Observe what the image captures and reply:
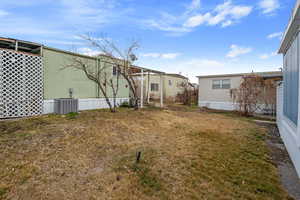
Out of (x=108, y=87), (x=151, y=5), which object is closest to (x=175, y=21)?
(x=151, y=5)

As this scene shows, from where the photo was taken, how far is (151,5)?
7.77 metres

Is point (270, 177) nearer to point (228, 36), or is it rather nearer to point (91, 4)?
point (91, 4)

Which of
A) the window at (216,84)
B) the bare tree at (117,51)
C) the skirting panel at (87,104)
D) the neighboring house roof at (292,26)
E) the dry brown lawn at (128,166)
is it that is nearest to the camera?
the dry brown lawn at (128,166)

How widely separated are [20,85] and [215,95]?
1326 cm

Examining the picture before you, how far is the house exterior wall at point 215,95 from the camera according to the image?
12203 millimetres

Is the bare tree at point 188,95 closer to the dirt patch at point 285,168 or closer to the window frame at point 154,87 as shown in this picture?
the window frame at point 154,87

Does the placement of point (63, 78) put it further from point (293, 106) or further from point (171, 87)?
point (171, 87)

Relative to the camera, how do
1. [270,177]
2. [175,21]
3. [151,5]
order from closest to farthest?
[270,177] < [151,5] < [175,21]

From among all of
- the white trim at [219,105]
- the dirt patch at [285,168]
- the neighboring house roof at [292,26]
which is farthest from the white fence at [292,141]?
the white trim at [219,105]

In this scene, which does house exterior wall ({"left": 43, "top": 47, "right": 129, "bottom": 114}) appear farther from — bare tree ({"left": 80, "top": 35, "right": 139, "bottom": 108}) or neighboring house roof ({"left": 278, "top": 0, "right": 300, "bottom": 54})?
neighboring house roof ({"left": 278, "top": 0, "right": 300, "bottom": 54})

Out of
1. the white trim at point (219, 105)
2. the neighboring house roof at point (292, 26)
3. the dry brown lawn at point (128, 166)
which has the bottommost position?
the dry brown lawn at point (128, 166)

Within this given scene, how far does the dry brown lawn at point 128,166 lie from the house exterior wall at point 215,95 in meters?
8.41

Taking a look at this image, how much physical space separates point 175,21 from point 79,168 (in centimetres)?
986

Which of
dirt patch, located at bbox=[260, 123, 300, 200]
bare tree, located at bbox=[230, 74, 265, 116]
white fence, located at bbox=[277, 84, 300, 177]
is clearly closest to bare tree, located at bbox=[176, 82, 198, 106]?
bare tree, located at bbox=[230, 74, 265, 116]
